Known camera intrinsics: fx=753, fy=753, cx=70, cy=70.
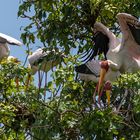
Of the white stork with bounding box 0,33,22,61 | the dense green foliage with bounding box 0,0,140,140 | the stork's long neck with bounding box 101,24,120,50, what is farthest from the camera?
the white stork with bounding box 0,33,22,61

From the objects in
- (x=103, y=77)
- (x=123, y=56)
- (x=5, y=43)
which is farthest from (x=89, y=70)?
(x=5, y=43)

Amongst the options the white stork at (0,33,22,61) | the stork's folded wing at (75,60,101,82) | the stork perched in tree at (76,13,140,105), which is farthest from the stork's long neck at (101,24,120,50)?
the white stork at (0,33,22,61)

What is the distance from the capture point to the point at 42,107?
5906mm

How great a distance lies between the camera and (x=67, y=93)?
21.6ft

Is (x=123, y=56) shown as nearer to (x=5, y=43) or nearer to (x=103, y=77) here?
(x=103, y=77)

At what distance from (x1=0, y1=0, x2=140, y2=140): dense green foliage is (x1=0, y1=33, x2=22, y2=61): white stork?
1.17 ft

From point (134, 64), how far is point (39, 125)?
1257 millimetres

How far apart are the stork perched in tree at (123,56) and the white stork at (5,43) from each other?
989 millimetres

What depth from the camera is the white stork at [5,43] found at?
7489mm

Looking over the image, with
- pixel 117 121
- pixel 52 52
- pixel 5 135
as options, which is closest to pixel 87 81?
pixel 52 52

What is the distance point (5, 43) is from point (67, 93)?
142 cm

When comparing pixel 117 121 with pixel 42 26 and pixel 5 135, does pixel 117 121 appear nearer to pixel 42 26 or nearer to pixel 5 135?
pixel 5 135

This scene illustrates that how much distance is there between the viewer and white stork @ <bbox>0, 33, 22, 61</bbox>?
24.6 ft

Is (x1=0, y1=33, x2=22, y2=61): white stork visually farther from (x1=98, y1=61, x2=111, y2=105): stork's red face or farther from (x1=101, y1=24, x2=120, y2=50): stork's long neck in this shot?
(x1=98, y1=61, x2=111, y2=105): stork's red face
